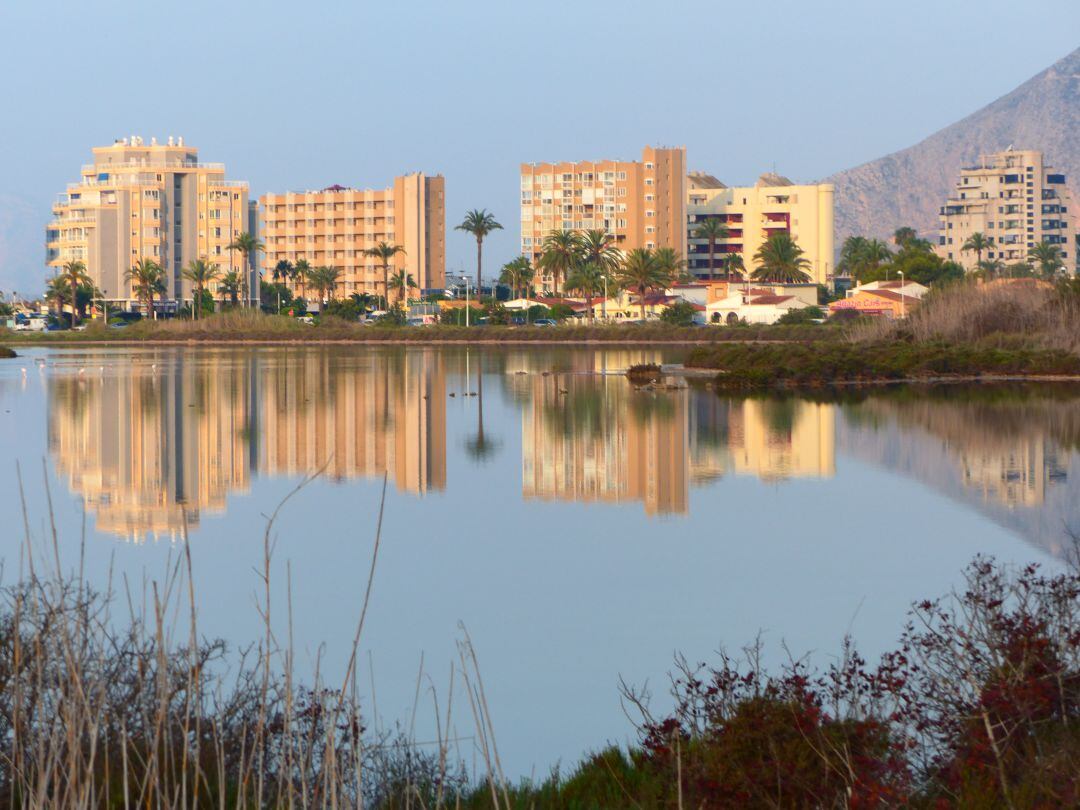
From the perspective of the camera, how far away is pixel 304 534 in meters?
16.8

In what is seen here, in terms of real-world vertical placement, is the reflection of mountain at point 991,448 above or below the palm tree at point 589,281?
below

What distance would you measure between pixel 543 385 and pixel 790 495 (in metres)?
27.2

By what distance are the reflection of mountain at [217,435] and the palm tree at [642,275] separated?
65.7m

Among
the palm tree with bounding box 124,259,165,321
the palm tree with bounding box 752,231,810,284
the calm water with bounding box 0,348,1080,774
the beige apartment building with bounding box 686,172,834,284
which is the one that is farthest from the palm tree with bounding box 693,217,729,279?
the calm water with bounding box 0,348,1080,774

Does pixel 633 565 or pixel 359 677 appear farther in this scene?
pixel 633 565

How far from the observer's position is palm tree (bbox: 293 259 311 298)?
13900 centimetres

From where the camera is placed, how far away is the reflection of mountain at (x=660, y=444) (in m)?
21.2

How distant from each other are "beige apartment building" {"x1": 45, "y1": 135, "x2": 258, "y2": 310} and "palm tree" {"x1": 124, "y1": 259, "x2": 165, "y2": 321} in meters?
3.85

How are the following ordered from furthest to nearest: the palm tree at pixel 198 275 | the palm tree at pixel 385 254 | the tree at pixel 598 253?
the palm tree at pixel 385 254, the tree at pixel 598 253, the palm tree at pixel 198 275

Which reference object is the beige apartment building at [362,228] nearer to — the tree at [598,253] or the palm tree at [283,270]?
the palm tree at [283,270]

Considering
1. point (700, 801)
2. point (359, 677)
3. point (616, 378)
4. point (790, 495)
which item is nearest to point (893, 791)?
point (700, 801)

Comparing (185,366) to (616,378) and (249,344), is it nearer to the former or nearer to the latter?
(616,378)

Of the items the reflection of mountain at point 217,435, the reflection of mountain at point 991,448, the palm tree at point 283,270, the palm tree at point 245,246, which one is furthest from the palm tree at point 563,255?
the reflection of mountain at point 991,448

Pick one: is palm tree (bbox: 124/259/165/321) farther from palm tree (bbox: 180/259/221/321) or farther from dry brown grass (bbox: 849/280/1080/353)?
dry brown grass (bbox: 849/280/1080/353)
